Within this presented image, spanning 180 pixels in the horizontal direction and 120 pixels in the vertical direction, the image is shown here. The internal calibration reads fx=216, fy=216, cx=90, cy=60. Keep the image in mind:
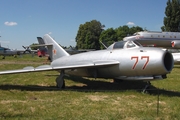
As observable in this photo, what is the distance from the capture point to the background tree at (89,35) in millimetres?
78375

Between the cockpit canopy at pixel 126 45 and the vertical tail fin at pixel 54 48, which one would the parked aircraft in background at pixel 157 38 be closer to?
the vertical tail fin at pixel 54 48

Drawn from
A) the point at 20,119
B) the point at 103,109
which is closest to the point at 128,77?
the point at 103,109

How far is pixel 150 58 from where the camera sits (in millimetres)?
7340

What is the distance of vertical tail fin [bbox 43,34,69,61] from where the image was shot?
11.7m

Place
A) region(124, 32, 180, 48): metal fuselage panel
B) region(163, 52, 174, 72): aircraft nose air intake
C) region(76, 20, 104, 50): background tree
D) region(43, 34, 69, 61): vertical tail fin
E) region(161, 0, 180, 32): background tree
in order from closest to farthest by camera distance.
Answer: region(163, 52, 174, 72): aircraft nose air intake
region(43, 34, 69, 61): vertical tail fin
region(124, 32, 180, 48): metal fuselage panel
region(161, 0, 180, 32): background tree
region(76, 20, 104, 50): background tree

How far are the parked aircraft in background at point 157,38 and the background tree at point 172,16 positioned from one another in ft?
58.5

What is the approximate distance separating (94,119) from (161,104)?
8.50 ft

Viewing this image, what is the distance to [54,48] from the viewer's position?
11969 mm

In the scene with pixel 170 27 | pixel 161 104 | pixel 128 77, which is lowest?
pixel 161 104

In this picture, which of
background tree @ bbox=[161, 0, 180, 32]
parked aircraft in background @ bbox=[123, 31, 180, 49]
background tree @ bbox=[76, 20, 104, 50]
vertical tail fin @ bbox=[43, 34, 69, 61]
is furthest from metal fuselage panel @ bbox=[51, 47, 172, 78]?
background tree @ bbox=[76, 20, 104, 50]

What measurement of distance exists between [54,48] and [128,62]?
535 centimetres

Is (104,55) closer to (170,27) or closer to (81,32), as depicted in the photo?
(170,27)

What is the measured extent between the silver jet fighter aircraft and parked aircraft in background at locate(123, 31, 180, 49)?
2102cm

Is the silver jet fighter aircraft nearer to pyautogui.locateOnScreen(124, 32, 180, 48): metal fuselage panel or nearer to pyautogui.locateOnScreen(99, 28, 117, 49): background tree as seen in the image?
pyautogui.locateOnScreen(124, 32, 180, 48): metal fuselage panel
